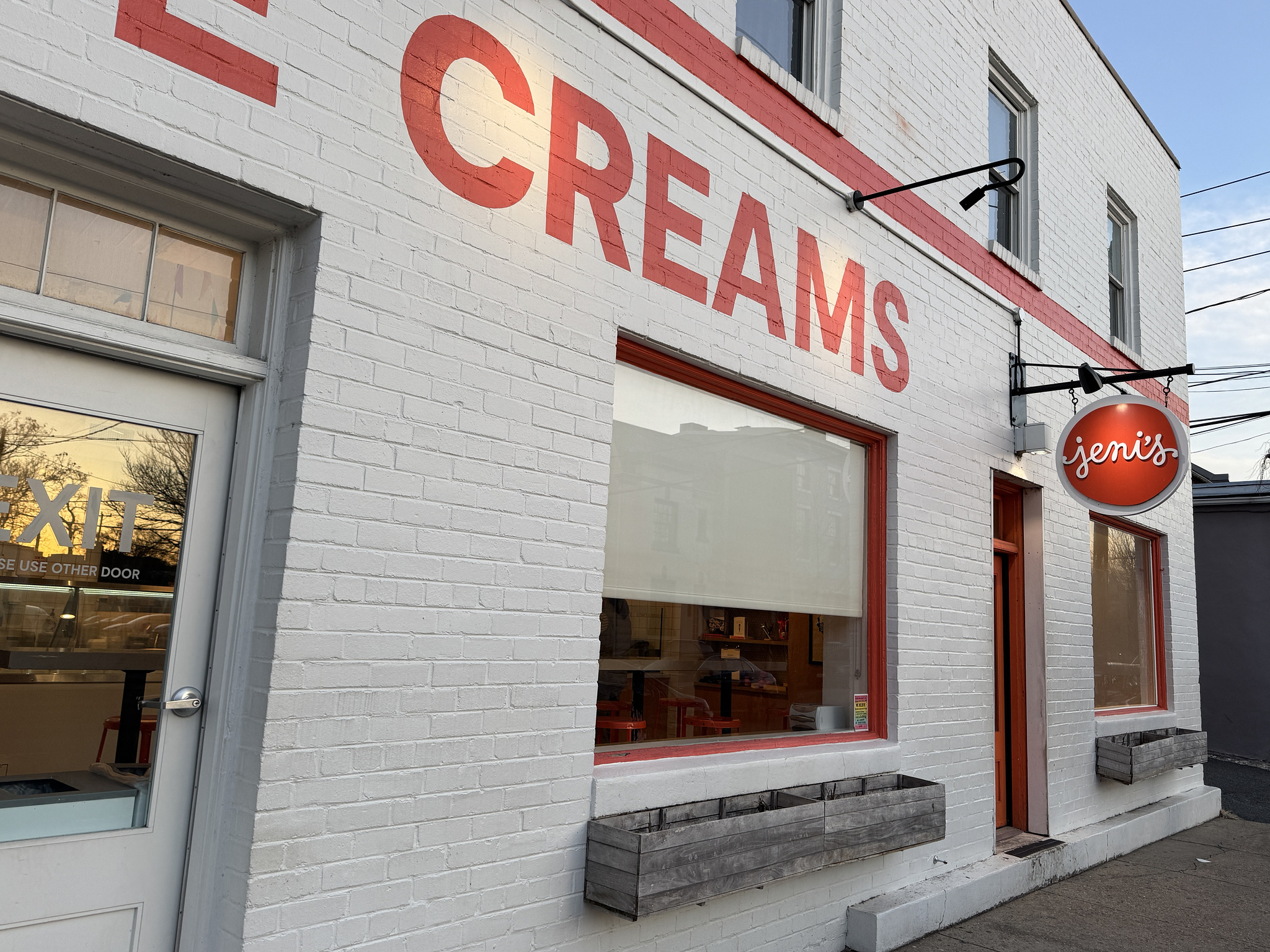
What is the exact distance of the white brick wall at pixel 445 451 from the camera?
2.71 m

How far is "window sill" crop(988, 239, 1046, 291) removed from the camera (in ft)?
21.9

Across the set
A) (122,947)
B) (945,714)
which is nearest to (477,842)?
(122,947)

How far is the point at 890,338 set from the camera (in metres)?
5.46

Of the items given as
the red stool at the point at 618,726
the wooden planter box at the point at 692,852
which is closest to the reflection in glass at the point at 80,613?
the wooden planter box at the point at 692,852

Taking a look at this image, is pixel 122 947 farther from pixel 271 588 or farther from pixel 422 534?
pixel 422 534

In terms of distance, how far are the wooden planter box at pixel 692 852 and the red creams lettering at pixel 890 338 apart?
2529 mm

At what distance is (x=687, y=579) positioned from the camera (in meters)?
4.31

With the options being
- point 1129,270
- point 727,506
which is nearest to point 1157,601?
point 1129,270

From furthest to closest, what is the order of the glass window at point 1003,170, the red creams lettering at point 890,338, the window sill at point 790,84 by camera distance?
the glass window at point 1003,170 → the red creams lettering at point 890,338 → the window sill at point 790,84

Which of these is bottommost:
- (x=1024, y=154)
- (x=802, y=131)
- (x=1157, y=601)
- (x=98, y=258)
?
(x=1157, y=601)

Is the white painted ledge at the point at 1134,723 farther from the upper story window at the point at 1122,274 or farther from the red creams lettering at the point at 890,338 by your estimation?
the red creams lettering at the point at 890,338

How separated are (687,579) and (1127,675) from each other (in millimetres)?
6379

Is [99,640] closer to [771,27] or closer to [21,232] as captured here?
[21,232]

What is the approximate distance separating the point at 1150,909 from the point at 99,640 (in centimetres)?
600
